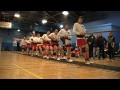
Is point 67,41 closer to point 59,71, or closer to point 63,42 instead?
point 63,42

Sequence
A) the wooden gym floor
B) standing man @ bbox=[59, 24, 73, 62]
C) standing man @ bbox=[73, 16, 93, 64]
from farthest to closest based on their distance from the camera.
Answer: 1. standing man @ bbox=[59, 24, 73, 62]
2. standing man @ bbox=[73, 16, 93, 64]
3. the wooden gym floor

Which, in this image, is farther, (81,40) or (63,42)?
(63,42)

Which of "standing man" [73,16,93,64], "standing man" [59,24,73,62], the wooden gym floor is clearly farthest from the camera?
"standing man" [59,24,73,62]

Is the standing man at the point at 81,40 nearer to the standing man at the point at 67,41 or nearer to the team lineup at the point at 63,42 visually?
the team lineup at the point at 63,42

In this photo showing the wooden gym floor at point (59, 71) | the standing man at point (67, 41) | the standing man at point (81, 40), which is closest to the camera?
the wooden gym floor at point (59, 71)

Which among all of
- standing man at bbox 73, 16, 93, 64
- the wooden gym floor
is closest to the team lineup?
standing man at bbox 73, 16, 93, 64

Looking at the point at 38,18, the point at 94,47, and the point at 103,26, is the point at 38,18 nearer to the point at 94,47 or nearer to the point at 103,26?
the point at 103,26

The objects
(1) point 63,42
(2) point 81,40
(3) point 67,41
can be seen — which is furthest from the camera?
(1) point 63,42

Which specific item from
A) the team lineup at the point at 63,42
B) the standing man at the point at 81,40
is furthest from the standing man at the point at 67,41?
the standing man at the point at 81,40

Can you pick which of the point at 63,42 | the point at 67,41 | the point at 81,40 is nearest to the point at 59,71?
the point at 81,40

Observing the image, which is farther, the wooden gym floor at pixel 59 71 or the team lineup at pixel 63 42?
the team lineup at pixel 63 42

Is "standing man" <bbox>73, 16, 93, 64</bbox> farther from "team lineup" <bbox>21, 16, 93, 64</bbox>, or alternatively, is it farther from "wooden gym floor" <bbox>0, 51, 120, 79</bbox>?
"wooden gym floor" <bbox>0, 51, 120, 79</bbox>
